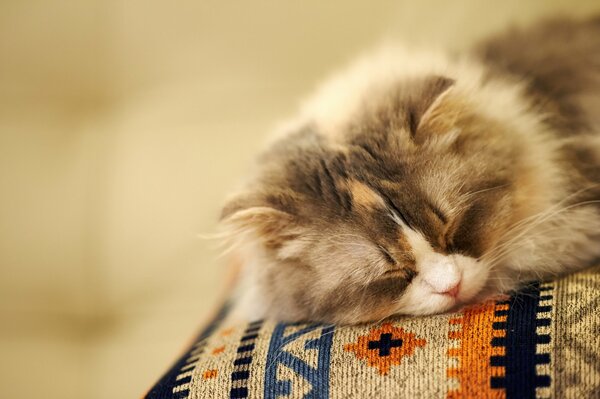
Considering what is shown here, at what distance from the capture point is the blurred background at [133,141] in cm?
200

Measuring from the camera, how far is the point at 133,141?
2.31m

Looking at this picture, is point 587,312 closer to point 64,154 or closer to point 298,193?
point 298,193

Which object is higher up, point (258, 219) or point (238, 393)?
point (258, 219)

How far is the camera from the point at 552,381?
2.85 feet

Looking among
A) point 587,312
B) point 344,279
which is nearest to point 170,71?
point 344,279

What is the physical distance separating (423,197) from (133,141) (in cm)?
152

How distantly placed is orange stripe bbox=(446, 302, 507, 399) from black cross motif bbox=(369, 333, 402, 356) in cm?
9

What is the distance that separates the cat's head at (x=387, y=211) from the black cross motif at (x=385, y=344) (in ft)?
0.28

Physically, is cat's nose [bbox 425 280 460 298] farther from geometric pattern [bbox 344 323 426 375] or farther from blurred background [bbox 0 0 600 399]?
blurred background [bbox 0 0 600 399]

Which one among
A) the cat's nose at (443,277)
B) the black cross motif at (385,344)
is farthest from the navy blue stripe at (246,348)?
the cat's nose at (443,277)

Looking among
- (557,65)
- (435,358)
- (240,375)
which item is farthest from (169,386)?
(557,65)

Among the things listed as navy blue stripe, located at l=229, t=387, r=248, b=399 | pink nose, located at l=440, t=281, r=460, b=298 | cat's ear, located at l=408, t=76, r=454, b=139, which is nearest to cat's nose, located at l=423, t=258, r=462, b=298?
pink nose, located at l=440, t=281, r=460, b=298

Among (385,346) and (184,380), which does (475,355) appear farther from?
(184,380)

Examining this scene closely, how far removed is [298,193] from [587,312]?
0.59 metres
